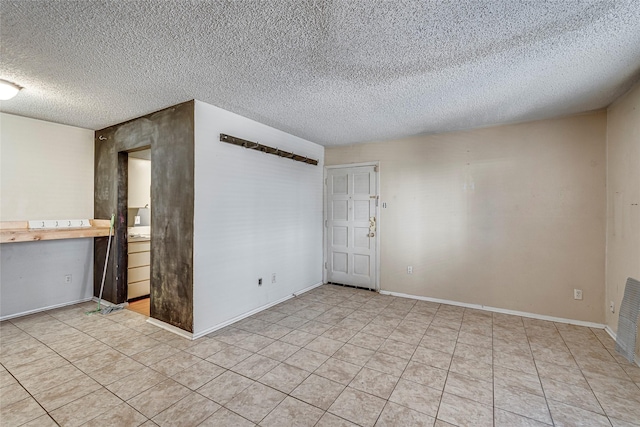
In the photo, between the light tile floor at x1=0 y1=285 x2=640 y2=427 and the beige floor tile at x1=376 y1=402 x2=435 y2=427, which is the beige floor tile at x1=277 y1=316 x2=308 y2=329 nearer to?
the light tile floor at x1=0 y1=285 x2=640 y2=427

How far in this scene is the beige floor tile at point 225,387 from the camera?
2.01 m

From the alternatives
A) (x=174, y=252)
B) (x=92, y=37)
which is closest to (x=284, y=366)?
(x=174, y=252)

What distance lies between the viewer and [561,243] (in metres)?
3.39

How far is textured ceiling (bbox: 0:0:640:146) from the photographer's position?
162 centimetres

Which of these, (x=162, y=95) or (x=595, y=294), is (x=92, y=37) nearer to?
(x=162, y=95)

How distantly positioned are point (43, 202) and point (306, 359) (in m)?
4.03

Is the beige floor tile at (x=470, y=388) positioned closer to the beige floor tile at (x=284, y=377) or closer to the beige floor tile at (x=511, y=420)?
the beige floor tile at (x=511, y=420)

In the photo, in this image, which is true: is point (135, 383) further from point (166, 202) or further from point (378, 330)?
point (378, 330)

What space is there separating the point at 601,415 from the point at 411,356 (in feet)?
4.13

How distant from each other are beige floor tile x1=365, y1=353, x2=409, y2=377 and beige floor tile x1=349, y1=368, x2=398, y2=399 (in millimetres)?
60

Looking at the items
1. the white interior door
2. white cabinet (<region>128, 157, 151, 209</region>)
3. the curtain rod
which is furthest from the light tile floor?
the curtain rod

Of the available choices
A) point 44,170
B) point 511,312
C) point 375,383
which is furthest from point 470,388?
point 44,170

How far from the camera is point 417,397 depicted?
2.02 metres

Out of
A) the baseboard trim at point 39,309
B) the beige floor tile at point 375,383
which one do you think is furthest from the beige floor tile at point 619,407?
the baseboard trim at point 39,309
